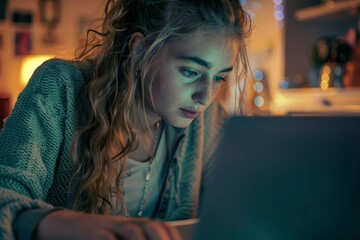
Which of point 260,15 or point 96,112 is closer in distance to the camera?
point 96,112

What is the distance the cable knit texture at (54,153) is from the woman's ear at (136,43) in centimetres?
12

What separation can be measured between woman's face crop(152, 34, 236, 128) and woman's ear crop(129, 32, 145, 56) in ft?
0.23

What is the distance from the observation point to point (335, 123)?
1.25 feet

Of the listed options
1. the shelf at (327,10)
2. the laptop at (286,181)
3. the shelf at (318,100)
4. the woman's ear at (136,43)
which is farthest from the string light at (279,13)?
the laptop at (286,181)

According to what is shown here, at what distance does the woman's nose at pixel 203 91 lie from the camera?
89cm

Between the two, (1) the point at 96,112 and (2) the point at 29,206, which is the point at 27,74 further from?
(2) the point at 29,206

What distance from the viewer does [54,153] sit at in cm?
84

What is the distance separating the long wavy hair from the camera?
0.89m

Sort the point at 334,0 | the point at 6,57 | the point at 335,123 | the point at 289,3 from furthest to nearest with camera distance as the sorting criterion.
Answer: the point at 6,57, the point at 289,3, the point at 334,0, the point at 335,123

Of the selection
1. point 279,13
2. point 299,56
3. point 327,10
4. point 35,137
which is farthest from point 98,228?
point 279,13

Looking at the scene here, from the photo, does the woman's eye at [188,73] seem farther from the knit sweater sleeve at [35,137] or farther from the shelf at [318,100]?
the shelf at [318,100]

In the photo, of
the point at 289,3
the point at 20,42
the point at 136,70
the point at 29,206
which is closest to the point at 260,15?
the point at 289,3

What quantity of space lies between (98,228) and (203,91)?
20.5 inches

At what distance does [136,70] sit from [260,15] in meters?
3.15
